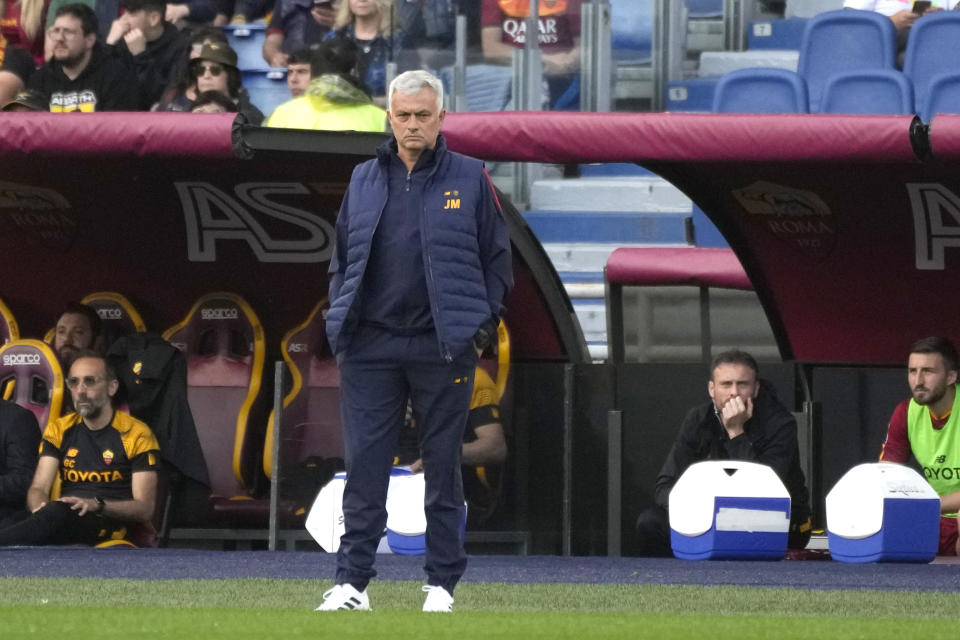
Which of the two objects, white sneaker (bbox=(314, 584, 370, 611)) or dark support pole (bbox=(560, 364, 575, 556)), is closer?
white sneaker (bbox=(314, 584, 370, 611))

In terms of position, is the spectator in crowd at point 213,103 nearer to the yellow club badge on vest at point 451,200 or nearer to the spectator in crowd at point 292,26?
the spectator in crowd at point 292,26

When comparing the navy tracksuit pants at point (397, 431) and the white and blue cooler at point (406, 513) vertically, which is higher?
the navy tracksuit pants at point (397, 431)

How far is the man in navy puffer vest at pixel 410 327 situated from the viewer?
6.69 meters

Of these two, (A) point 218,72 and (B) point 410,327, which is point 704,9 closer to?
(A) point 218,72

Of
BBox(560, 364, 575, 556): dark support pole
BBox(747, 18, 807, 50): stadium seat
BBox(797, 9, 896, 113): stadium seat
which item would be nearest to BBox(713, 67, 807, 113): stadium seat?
BBox(797, 9, 896, 113): stadium seat

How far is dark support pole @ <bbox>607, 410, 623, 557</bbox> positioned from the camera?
10.1 m

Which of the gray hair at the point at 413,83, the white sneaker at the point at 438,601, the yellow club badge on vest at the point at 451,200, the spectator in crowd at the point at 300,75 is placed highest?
the spectator in crowd at the point at 300,75

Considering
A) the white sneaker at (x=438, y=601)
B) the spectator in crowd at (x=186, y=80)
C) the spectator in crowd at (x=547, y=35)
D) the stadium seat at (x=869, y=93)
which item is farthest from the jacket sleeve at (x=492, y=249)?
the stadium seat at (x=869, y=93)

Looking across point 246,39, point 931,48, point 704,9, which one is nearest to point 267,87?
point 246,39

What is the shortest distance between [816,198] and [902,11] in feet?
13.1

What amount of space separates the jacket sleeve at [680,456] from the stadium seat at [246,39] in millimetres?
6644

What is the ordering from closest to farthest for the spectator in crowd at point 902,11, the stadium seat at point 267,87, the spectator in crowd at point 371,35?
the spectator in crowd at point 371,35 < the spectator in crowd at point 902,11 < the stadium seat at point 267,87

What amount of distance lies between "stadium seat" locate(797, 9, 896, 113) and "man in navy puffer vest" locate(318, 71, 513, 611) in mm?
7204

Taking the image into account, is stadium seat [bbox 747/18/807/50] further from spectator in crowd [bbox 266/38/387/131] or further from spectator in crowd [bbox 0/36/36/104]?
spectator in crowd [bbox 0/36/36/104]
